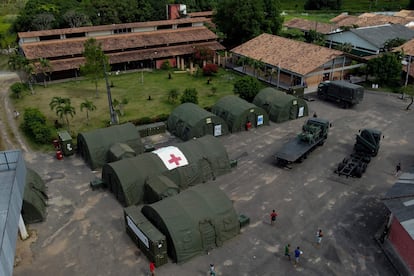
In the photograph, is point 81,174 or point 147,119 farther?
point 147,119

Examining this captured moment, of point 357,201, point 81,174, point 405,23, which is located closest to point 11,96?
point 81,174

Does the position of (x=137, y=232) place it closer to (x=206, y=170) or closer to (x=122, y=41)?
(x=206, y=170)

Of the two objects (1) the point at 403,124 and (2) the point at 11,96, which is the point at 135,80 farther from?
(1) the point at 403,124

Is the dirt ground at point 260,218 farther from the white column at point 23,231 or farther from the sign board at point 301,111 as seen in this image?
the sign board at point 301,111

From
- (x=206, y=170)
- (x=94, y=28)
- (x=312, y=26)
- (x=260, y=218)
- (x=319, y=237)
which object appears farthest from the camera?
(x=312, y=26)

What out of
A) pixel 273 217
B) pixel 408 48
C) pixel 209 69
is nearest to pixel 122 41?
pixel 209 69

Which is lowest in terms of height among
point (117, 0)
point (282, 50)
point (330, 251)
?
point (330, 251)
